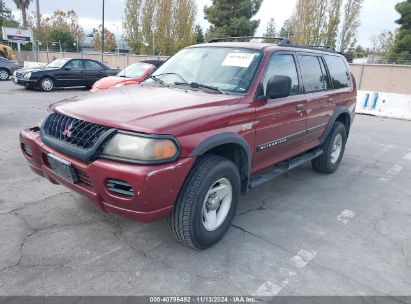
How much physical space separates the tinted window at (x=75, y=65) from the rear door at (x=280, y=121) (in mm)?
12493

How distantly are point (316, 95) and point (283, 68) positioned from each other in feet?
2.72

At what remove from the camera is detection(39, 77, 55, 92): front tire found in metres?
13.8

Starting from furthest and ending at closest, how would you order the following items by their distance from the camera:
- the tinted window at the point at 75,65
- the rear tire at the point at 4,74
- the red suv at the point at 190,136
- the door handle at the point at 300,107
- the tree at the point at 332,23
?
the tree at the point at 332,23 → the rear tire at the point at 4,74 → the tinted window at the point at 75,65 → the door handle at the point at 300,107 → the red suv at the point at 190,136

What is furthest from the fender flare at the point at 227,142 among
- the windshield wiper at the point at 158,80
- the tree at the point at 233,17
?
the tree at the point at 233,17

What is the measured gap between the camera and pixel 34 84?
44.7 feet

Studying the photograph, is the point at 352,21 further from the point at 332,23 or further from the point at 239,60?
the point at 239,60

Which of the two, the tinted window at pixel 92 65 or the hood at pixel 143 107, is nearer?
the hood at pixel 143 107

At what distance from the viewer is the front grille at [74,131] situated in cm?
267

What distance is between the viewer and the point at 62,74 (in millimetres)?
14141

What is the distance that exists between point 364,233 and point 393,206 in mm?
1066

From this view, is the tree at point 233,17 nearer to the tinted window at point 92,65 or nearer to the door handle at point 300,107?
the tinted window at point 92,65

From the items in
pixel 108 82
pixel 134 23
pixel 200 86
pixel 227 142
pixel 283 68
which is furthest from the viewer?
pixel 134 23

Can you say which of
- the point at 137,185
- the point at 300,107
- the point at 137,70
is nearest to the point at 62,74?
the point at 137,70

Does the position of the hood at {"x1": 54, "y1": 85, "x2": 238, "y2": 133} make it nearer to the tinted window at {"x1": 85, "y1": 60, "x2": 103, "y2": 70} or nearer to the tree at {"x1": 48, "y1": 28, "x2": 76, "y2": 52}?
the tinted window at {"x1": 85, "y1": 60, "x2": 103, "y2": 70}
